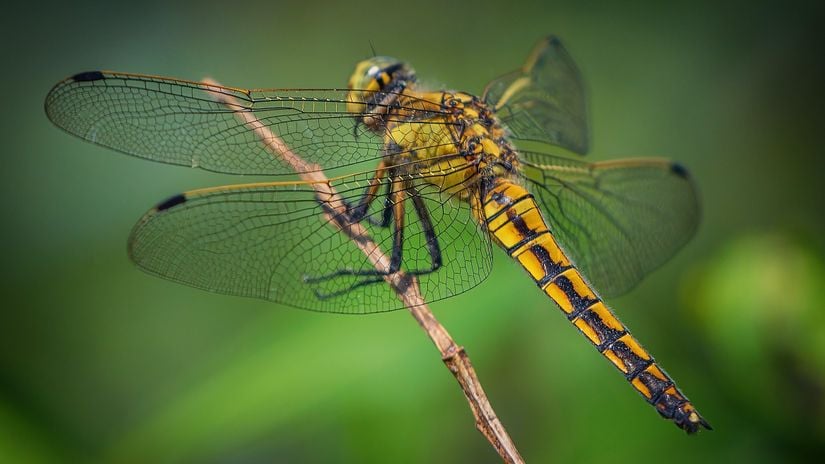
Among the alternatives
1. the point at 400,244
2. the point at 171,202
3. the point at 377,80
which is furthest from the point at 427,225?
the point at 171,202

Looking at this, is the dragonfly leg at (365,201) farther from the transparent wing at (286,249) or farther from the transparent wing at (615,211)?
the transparent wing at (615,211)

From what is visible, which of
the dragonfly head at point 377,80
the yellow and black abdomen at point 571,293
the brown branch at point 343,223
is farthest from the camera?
the dragonfly head at point 377,80

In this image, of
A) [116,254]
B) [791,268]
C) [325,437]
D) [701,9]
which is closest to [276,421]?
[325,437]

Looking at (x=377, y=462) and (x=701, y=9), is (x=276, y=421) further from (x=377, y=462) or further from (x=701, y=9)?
(x=701, y=9)

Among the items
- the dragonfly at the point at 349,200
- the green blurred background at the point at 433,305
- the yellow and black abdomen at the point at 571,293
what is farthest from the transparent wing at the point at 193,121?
the green blurred background at the point at 433,305

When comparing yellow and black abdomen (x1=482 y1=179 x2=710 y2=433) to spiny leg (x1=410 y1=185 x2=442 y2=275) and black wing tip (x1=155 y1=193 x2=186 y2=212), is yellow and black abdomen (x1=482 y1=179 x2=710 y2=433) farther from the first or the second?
black wing tip (x1=155 y1=193 x2=186 y2=212)

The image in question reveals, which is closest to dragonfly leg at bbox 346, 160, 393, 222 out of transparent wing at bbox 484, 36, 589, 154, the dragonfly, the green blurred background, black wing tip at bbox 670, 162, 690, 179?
the dragonfly
